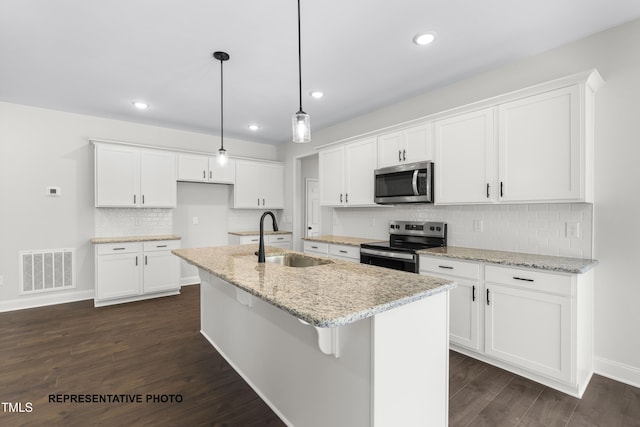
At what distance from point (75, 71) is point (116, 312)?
286 cm

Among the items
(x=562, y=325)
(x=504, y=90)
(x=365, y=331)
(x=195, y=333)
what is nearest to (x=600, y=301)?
(x=562, y=325)

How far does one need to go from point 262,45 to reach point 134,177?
10.2ft

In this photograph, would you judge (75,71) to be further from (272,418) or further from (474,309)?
(474,309)

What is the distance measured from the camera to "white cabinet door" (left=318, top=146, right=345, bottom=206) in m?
4.48

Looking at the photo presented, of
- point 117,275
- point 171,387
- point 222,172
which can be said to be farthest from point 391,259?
point 117,275

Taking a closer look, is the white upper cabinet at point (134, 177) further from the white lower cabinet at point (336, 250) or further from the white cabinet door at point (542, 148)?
the white cabinet door at point (542, 148)

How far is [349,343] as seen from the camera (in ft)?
4.42

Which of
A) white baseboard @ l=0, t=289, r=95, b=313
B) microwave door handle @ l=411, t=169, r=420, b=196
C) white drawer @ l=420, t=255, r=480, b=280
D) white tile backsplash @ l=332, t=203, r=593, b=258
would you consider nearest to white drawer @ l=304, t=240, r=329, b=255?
white tile backsplash @ l=332, t=203, r=593, b=258

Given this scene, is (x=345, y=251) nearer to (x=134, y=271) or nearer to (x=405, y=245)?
(x=405, y=245)

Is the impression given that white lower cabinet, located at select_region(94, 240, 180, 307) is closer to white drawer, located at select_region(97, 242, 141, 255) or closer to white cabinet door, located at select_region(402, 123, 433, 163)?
white drawer, located at select_region(97, 242, 141, 255)

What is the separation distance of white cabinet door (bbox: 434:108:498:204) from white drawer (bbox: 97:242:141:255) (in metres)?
4.12

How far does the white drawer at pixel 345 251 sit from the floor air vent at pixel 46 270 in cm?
374

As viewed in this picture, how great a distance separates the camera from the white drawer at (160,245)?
174 inches

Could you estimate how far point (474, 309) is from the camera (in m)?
2.60
